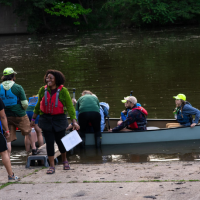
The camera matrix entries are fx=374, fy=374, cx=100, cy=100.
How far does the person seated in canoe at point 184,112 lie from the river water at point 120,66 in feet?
2.17

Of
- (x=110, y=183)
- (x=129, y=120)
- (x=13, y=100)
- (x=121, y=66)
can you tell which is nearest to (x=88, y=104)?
(x=129, y=120)

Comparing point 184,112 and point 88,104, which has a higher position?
point 88,104

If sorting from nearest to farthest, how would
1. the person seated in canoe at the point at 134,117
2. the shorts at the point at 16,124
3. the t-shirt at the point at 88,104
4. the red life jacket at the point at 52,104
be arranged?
the red life jacket at the point at 52,104 < the shorts at the point at 16,124 < the t-shirt at the point at 88,104 < the person seated in canoe at the point at 134,117

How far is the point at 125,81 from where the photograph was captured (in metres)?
16.0

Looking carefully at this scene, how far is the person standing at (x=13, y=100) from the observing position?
599cm

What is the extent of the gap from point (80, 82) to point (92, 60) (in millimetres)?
6205

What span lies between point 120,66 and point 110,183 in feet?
50.3

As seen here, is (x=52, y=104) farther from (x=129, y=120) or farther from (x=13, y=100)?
(x=129, y=120)

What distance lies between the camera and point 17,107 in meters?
6.14

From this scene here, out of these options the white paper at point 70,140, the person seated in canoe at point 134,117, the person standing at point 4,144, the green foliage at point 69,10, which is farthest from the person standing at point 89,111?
the green foliage at point 69,10

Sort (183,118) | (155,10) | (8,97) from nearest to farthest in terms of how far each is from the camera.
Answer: (8,97)
(183,118)
(155,10)

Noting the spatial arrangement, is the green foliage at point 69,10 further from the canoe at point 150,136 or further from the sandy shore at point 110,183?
the sandy shore at point 110,183

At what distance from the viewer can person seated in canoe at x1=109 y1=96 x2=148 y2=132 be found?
7.77 m

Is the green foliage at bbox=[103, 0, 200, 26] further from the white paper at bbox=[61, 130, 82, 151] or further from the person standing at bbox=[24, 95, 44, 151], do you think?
the white paper at bbox=[61, 130, 82, 151]
